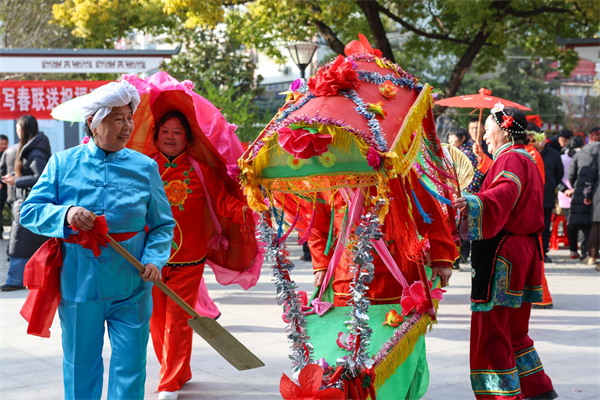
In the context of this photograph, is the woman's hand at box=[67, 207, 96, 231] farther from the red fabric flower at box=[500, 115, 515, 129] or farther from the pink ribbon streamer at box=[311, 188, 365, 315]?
the red fabric flower at box=[500, 115, 515, 129]

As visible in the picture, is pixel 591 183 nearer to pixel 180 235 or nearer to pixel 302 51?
pixel 302 51

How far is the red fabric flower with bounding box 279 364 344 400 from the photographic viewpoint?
10.1 feet

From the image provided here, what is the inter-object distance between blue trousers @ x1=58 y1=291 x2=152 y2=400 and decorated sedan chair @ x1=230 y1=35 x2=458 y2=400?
729 mm

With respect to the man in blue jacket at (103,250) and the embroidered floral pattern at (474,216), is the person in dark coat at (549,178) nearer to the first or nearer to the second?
the embroidered floral pattern at (474,216)

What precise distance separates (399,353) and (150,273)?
1.37 m

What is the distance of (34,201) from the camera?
315cm

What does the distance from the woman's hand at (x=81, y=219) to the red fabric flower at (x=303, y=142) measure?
0.92 m

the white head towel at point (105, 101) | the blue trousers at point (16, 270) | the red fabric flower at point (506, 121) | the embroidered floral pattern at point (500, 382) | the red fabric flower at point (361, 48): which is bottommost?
the blue trousers at point (16, 270)

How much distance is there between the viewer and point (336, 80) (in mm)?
3330

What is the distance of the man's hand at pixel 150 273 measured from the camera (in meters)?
3.21

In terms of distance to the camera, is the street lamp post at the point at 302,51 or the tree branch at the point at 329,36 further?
the tree branch at the point at 329,36

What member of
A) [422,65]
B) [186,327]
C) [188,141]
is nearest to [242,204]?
[188,141]

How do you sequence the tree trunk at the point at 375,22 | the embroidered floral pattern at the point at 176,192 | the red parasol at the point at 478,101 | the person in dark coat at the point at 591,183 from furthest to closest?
1. the tree trunk at the point at 375,22
2. the person in dark coat at the point at 591,183
3. the red parasol at the point at 478,101
4. the embroidered floral pattern at the point at 176,192

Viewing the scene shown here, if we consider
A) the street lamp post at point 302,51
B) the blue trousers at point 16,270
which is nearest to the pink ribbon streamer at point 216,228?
the blue trousers at point 16,270
